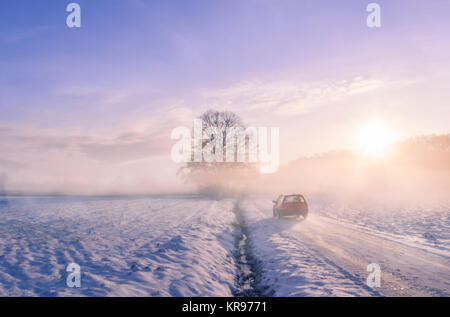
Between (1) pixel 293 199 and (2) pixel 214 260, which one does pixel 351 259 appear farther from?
(1) pixel 293 199

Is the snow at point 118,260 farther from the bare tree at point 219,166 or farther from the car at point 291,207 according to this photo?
the bare tree at point 219,166

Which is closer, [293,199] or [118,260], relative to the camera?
[118,260]

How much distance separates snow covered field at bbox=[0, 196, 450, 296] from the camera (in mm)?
6191

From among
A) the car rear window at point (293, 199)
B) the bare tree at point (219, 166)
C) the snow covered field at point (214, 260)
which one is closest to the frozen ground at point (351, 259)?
the snow covered field at point (214, 260)

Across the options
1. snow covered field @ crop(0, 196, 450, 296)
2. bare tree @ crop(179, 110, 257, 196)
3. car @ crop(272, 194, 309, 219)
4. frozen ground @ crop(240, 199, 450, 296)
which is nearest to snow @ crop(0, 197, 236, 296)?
snow covered field @ crop(0, 196, 450, 296)

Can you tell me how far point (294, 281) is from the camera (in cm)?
674

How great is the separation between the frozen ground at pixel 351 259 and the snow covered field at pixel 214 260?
1.1 inches

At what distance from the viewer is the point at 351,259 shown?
8.66m

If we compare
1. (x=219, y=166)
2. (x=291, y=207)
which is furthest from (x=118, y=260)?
(x=219, y=166)

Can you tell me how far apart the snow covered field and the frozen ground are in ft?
0.09

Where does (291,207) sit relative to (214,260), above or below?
above

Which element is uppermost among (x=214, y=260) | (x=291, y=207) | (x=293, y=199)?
(x=293, y=199)

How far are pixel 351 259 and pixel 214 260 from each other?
4575mm
